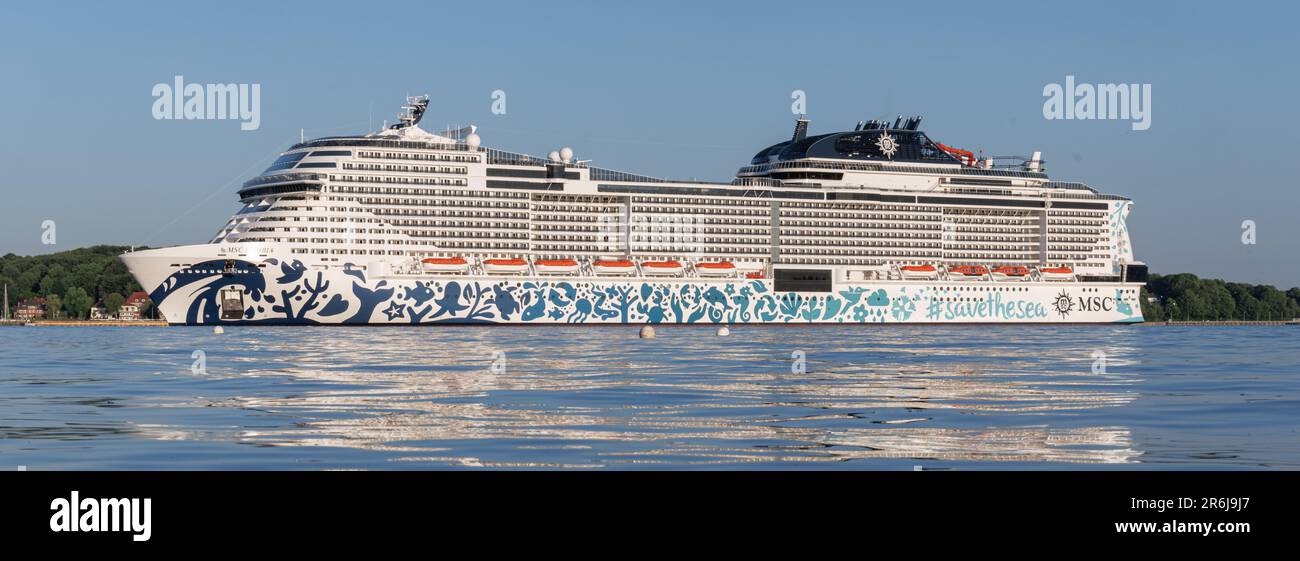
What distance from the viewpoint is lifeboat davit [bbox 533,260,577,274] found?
346 feet

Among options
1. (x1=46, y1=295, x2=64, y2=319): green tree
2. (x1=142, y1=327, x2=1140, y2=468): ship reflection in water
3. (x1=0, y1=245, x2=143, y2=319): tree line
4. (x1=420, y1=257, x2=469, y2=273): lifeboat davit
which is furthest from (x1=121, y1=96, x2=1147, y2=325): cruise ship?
(x1=46, y1=295, x2=64, y2=319): green tree

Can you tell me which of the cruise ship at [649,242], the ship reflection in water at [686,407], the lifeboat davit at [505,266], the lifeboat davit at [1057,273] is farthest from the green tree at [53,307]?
the ship reflection in water at [686,407]

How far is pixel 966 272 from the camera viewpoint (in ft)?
401

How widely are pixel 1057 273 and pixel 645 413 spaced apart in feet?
357

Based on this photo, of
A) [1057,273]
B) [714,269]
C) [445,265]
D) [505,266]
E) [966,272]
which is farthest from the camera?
[1057,273]

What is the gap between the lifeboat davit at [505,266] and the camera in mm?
103000

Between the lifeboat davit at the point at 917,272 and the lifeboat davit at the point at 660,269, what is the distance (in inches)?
881

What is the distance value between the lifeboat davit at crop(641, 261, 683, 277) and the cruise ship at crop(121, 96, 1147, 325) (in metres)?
0.19

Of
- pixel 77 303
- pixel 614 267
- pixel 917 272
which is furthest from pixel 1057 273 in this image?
pixel 77 303

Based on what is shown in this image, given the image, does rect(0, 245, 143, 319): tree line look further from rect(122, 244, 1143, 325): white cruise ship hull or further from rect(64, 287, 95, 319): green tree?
rect(122, 244, 1143, 325): white cruise ship hull

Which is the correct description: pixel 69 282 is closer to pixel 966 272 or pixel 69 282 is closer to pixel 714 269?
pixel 714 269

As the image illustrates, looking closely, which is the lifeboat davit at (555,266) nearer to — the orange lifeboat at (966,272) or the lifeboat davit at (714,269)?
the lifeboat davit at (714,269)

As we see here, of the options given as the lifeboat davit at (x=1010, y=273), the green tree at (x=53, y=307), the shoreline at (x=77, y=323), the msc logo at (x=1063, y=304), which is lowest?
the shoreline at (x=77, y=323)
